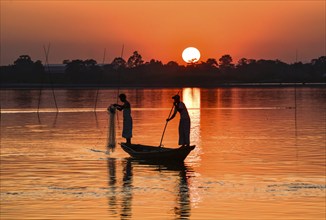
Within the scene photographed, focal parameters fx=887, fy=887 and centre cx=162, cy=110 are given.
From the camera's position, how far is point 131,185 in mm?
20781

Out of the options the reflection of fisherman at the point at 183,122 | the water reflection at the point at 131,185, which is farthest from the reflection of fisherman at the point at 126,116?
the reflection of fisherman at the point at 183,122

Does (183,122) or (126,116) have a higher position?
(126,116)

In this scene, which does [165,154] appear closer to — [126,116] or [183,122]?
[183,122]

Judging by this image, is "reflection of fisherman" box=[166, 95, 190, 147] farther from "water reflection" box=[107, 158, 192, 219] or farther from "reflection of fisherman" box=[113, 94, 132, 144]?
"reflection of fisherman" box=[113, 94, 132, 144]

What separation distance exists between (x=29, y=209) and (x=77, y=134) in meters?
20.9

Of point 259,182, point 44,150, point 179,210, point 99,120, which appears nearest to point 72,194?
point 179,210

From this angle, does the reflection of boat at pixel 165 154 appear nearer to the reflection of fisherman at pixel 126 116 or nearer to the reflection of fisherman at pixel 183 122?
the reflection of fisherman at pixel 183 122

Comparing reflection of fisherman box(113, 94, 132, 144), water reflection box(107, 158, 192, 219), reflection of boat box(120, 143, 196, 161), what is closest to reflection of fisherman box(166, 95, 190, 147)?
reflection of boat box(120, 143, 196, 161)

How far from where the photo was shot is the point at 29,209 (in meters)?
17.5

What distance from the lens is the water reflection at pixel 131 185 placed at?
1723cm

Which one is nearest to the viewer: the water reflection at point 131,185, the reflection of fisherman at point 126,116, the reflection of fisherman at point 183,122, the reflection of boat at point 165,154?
the water reflection at point 131,185

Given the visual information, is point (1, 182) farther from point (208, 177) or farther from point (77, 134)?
point (77, 134)

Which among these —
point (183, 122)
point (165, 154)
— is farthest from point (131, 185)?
point (183, 122)

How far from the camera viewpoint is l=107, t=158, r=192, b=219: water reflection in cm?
1723
